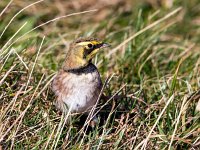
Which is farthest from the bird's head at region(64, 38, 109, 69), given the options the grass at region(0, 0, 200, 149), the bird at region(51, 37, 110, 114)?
the grass at region(0, 0, 200, 149)

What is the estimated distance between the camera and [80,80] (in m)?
5.10

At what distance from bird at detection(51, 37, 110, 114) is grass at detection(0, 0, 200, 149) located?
0.33 feet

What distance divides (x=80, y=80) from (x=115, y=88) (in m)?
0.95

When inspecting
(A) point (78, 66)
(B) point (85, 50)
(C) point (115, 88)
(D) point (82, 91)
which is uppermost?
(B) point (85, 50)

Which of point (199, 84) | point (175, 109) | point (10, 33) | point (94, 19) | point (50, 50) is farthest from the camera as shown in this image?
point (94, 19)

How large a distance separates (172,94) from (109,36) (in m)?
1.76

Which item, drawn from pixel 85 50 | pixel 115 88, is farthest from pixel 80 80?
pixel 115 88

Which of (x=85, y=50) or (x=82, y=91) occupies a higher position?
(x=85, y=50)

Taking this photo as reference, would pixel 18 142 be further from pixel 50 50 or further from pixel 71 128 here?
pixel 50 50

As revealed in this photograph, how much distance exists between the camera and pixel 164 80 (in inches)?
231

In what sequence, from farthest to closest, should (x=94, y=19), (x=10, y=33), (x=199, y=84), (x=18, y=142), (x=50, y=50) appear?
(x=94, y=19), (x=10, y=33), (x=50, y=50), (x=199, y=84), (x=18, y=142)

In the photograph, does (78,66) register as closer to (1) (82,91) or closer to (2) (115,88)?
(1) (82,91)

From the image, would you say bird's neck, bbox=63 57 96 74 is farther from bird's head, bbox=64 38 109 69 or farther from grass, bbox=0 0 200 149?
grass, bbox=0 0 200 149

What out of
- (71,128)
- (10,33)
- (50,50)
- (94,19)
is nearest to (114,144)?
(71,128)
